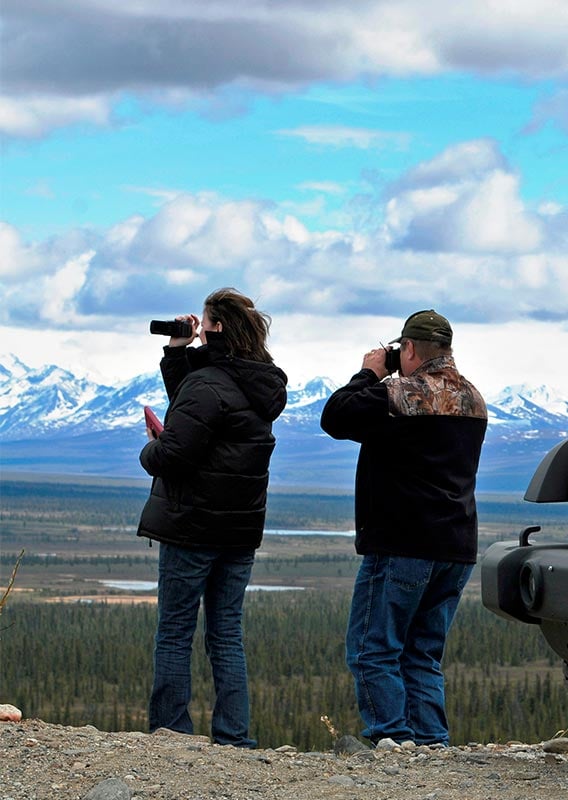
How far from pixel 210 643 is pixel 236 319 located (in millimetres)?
1772

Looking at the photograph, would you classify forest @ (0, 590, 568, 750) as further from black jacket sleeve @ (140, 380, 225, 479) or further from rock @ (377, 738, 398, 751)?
black jacket sleeve @ (140, 380, 225, 479)

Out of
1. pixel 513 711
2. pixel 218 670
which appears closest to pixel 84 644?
pixel 513 711

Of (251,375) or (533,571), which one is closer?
(533,571)

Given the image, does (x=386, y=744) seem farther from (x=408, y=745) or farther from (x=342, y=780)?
(x=342, y=780)

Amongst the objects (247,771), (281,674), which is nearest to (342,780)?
(247,771)

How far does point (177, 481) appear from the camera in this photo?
732 centimetres

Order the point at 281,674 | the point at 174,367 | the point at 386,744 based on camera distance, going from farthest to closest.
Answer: the point at 281,674 < the point at 174,367 < the point at 386,744

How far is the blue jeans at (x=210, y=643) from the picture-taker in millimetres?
7430

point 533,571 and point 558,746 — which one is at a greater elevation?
point 533,571

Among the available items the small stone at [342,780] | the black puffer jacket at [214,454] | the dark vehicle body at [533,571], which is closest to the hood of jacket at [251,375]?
the black puffer jacket at [214,454]

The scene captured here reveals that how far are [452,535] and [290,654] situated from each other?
6300 cm

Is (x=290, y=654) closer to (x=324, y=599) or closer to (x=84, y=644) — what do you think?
(x=84, y=644)

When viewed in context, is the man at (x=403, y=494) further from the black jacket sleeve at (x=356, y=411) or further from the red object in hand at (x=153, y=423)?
the red object in hand at (x=153, y=423)

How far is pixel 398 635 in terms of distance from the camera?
23.7ft
